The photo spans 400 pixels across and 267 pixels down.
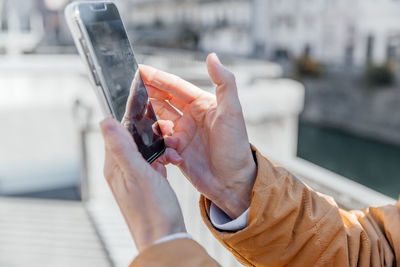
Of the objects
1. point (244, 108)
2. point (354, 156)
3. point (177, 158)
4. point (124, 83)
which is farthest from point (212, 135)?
point (354, 156)

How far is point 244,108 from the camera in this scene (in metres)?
3.40

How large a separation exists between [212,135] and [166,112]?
0.15 meters

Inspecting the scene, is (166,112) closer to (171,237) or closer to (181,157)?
(181,157)

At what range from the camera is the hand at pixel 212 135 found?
88 centimetres

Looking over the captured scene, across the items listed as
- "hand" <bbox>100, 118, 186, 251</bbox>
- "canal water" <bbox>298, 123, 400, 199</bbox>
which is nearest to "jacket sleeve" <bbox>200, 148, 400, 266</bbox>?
"hand" <bbox>100, 118, 186, 251</bbox>

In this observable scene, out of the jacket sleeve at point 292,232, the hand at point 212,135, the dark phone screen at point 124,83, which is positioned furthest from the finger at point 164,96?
the jacket sleeve at point 292,232

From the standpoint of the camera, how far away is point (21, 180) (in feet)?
17.6

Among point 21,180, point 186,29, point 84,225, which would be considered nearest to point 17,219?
point 84,225

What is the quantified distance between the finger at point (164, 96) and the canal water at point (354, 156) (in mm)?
9433

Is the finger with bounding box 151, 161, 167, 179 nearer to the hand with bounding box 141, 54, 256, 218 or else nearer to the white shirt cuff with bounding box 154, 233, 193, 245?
the hand with bounding box 141, 54, 256, 218

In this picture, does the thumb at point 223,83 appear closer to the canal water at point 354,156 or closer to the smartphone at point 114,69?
the smartphone at point 114,69

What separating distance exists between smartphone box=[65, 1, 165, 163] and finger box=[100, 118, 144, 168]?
0.45 feet

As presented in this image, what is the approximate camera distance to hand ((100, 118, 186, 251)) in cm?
65

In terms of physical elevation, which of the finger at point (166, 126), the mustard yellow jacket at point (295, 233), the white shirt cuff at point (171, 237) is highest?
the white shirt cuff at point (171, 237)
